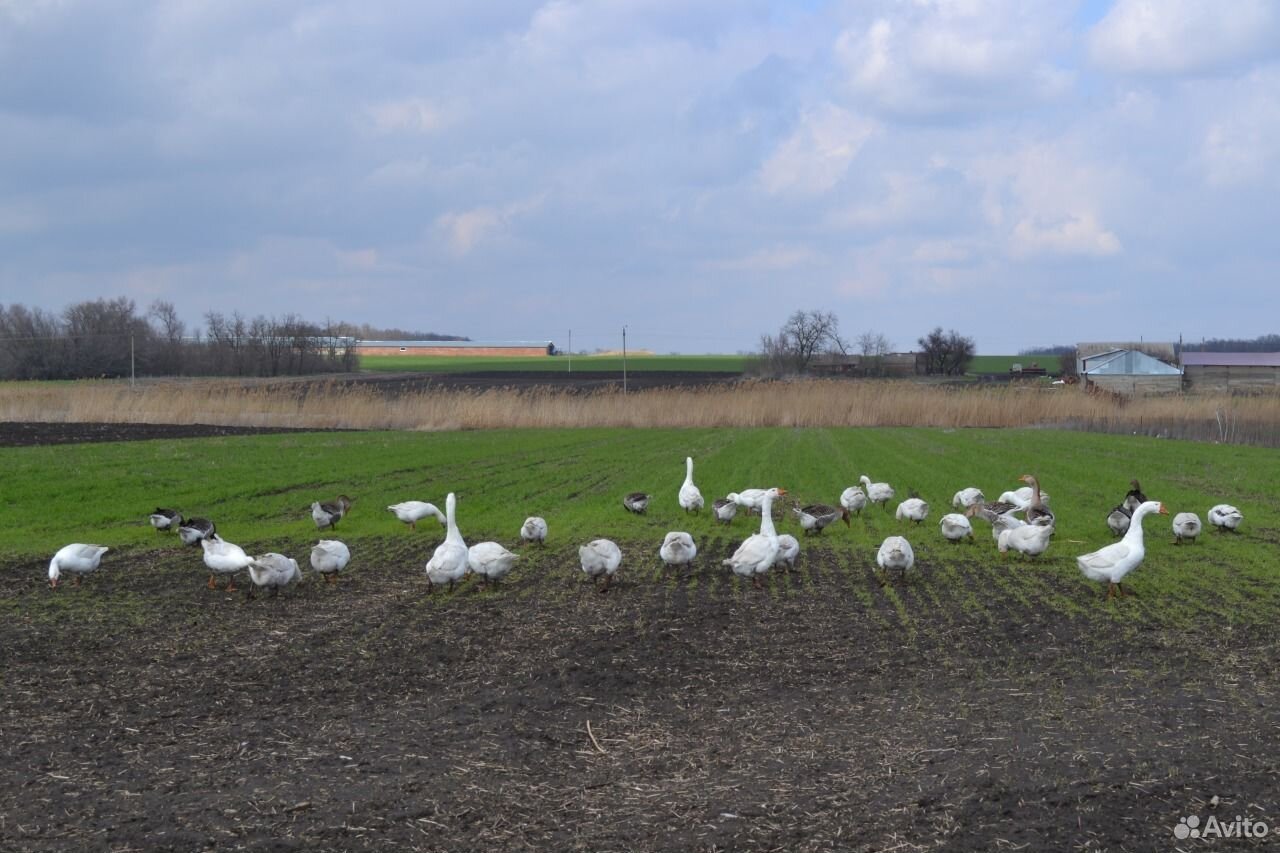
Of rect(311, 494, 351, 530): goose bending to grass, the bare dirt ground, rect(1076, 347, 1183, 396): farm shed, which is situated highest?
rect(1076, 347, 1183, 396): farm shed

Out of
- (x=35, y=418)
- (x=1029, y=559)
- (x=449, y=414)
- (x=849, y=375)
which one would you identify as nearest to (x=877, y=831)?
(x=1029, y=559)

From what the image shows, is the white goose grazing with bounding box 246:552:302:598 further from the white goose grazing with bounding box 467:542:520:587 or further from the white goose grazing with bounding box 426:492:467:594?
the white goose grazing with bounding box 467:542:520:587

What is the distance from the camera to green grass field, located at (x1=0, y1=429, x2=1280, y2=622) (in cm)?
1455

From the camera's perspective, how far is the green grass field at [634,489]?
47.8ft

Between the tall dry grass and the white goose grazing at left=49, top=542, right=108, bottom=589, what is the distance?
3116cm

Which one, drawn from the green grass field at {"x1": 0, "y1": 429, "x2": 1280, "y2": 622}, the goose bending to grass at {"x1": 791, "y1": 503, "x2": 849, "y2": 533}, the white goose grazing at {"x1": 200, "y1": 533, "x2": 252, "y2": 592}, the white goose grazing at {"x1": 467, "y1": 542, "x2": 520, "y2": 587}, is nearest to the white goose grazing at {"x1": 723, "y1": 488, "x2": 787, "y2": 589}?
the green grass field at {"x1": 0, "y1": 429, "x2": 1280, "y2": 622}

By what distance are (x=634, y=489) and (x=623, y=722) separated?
1514 cm

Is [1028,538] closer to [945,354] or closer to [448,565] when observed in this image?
[448,565]

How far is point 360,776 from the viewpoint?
7.19 m

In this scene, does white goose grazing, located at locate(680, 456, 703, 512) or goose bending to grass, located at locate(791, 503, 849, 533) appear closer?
goose bending to grass, located at locate(791, 503, 849, 533)

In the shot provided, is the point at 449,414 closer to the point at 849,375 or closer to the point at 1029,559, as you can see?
the point at 1029,559

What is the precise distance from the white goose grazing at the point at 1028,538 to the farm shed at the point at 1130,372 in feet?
184

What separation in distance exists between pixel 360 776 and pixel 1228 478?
2314cm

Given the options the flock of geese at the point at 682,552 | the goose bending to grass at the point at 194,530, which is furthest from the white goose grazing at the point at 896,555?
the goose bending to grass at the point at 194,530
